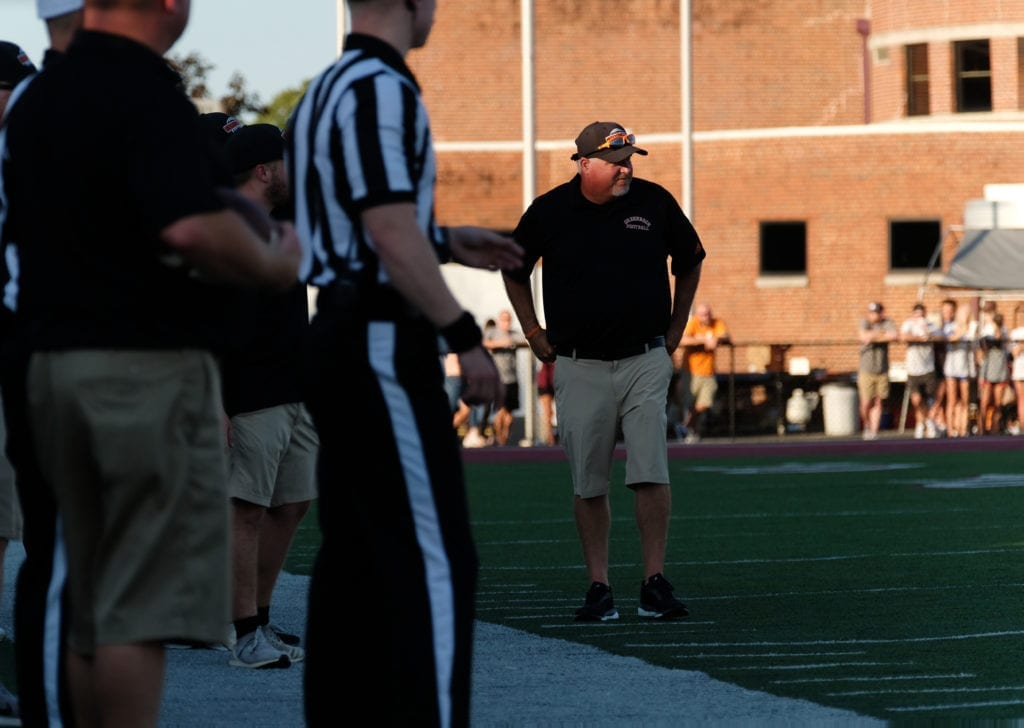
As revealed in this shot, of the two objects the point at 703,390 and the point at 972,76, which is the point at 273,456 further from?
the point at 972,76

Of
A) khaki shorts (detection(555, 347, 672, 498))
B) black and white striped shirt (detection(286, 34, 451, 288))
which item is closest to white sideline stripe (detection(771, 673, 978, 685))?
khaki shorts (detection(555, 347, 672, 498))

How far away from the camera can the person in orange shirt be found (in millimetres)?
28062

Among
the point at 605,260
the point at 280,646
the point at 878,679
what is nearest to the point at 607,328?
the point at 605,260

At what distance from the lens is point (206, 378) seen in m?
4.26

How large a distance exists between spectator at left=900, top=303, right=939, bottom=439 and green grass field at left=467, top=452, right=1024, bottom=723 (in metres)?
9.42

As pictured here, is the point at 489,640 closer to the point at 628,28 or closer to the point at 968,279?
the point at 968,279

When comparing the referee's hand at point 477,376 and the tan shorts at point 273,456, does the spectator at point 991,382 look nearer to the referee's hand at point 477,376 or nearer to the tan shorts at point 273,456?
the tan shorts at point 273,456

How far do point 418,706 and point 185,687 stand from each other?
2.59 metres

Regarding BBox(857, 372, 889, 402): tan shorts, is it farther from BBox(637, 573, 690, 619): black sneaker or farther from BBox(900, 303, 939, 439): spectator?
BBox(637, 573, 690, 619): black sneaker

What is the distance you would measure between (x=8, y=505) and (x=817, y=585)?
179 inches

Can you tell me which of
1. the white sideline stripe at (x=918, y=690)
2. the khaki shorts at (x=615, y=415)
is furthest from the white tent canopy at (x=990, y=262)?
the white sideline stripe at (x=918, y=690)

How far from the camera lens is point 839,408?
3008 centimetres

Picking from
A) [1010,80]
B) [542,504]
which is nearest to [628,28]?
[1010,80]

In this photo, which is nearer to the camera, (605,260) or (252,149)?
(252,149)
